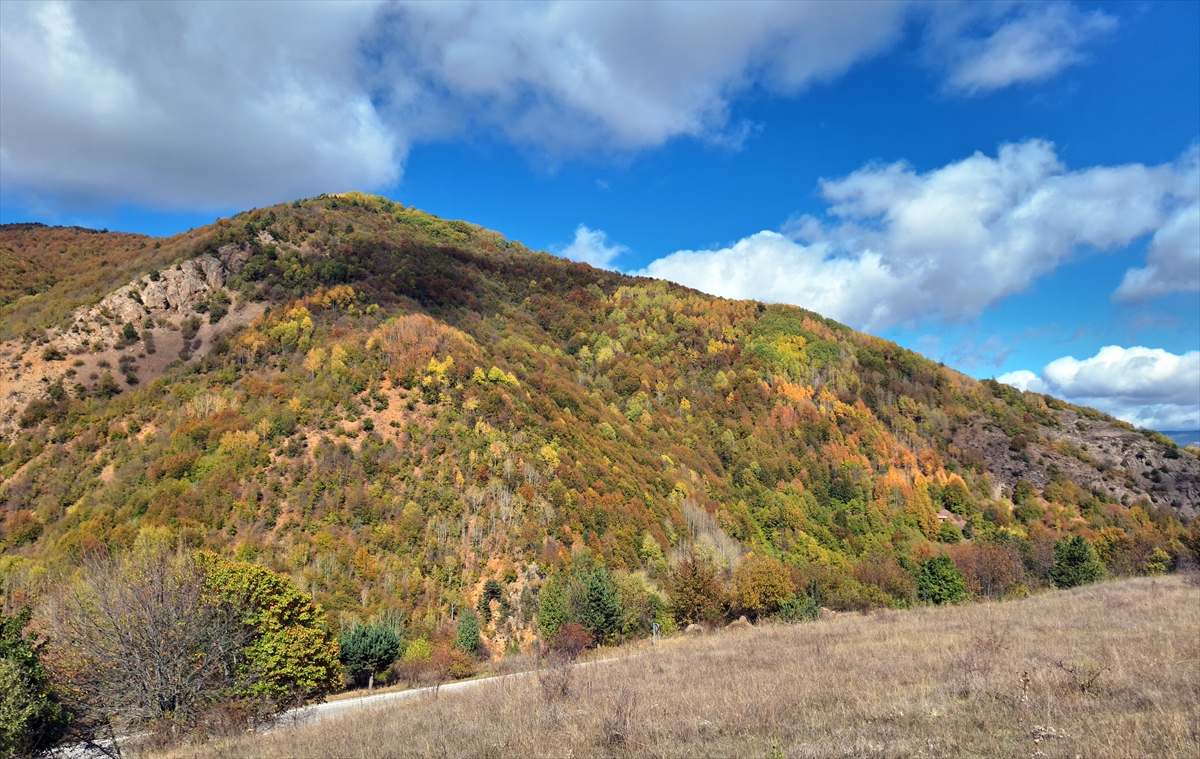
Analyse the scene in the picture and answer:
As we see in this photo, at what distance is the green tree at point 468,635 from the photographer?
39406mm

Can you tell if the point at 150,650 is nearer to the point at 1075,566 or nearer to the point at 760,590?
the point at 760,590

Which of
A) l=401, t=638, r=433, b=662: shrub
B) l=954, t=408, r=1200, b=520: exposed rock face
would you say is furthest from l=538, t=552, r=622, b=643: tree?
l=954, t=408, r=1200, b=520: exposed rock face

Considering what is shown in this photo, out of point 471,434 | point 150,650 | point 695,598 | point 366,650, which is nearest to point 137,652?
point 150,650

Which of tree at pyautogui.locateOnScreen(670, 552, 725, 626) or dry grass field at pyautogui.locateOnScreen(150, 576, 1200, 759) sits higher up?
dry grass field at pyautogui.locateOnScreen(150, 576, 1200, 759)

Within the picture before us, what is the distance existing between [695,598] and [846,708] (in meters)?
29.2

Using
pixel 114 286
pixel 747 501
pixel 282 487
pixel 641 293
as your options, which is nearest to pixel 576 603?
pixel 282 487

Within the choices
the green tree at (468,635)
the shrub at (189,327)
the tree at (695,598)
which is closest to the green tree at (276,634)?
the green tree at (468,635)

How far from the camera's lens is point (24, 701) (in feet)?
38.5

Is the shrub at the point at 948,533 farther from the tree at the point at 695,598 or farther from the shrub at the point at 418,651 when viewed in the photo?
the shrub at the point at 418,651

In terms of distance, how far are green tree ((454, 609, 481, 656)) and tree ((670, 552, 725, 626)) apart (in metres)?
14.0

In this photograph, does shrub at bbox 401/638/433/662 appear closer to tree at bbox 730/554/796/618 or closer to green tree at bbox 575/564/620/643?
green tree at bbox 575/564/620/643

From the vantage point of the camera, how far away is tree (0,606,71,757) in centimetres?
1116

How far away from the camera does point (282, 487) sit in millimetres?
46406

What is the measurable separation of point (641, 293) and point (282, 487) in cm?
8997
